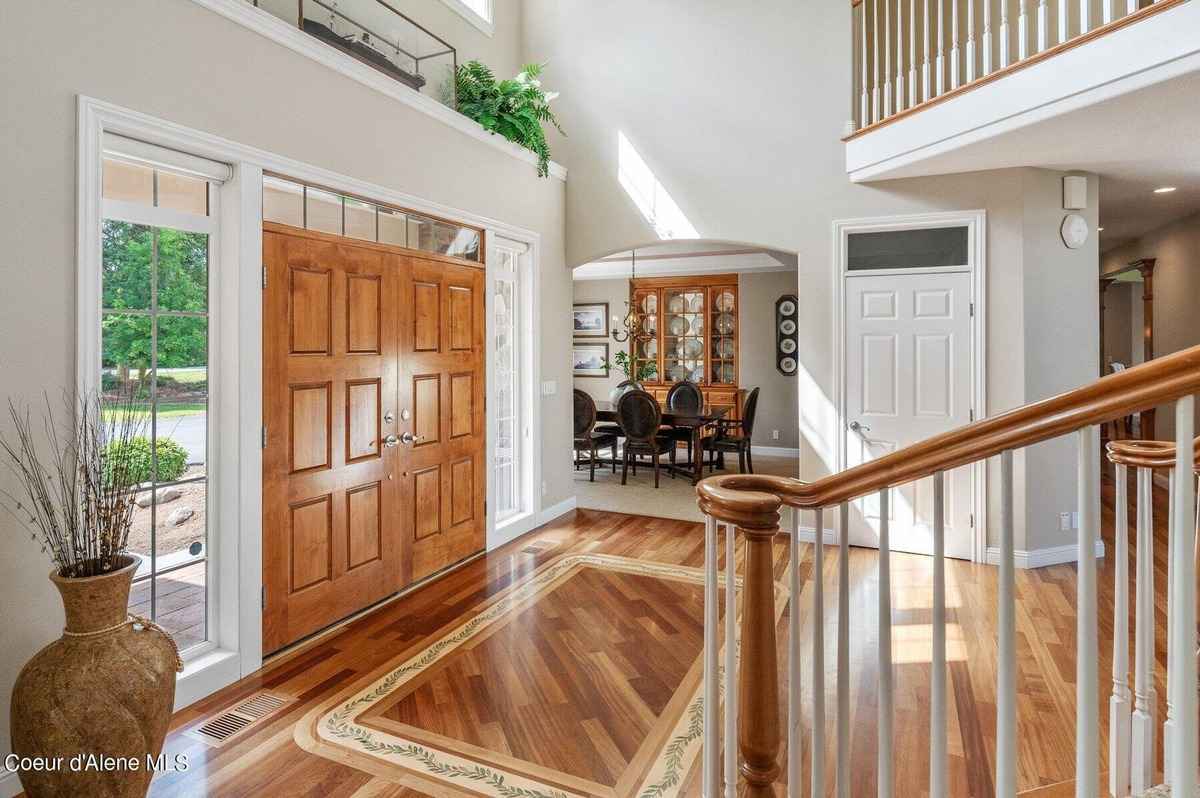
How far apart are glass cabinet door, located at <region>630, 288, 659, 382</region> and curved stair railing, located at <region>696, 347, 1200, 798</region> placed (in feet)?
26.4

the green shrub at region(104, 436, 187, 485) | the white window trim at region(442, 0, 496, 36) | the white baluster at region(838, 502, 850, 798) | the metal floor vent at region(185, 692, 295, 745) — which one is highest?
the white window trim at region(442, 0, 496, 36)

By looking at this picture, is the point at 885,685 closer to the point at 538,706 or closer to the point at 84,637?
the point at 538,706

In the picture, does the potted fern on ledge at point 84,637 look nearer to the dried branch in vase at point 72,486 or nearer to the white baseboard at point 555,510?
the dried branch in vase at point 72,486

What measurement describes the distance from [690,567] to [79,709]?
10.6 feet

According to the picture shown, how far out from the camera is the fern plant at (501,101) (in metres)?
4.61

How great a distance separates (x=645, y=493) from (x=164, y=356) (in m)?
4.72

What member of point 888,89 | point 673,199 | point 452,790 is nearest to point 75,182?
point 452,790

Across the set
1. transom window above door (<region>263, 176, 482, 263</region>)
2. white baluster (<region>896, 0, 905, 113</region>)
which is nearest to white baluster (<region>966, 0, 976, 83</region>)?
white baluster (<region>896, 0, 905, 113</region>)

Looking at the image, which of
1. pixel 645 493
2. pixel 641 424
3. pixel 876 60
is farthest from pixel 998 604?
pixel 641 424

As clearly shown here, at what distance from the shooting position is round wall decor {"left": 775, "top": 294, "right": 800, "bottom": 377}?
905cm

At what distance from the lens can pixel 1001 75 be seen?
3.38m

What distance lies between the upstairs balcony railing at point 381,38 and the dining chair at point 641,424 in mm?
3324

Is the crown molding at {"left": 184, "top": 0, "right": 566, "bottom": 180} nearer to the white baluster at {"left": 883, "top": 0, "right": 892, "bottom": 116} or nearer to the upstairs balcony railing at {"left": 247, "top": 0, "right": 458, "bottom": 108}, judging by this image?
the upstairs balcony railing at {"left": 247, "top": 0, "right": 458, "bottom": 108}

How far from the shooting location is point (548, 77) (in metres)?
5.59
